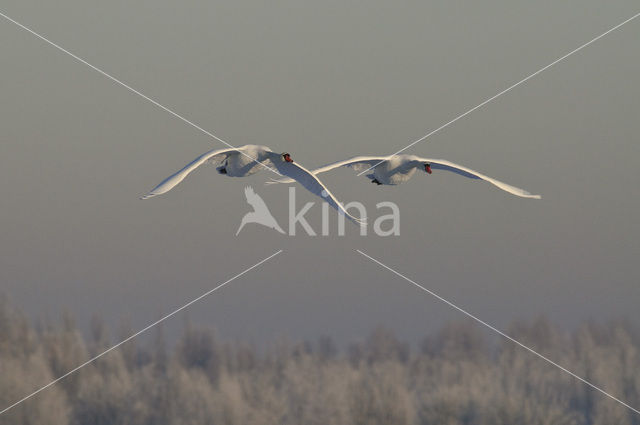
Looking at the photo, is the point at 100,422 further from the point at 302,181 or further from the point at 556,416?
the point at 302,181

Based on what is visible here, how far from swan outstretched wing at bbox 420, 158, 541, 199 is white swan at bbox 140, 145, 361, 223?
5690 mm

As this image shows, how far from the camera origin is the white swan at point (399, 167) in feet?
122

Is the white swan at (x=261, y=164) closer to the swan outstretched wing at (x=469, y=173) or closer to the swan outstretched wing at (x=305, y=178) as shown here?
the swan outstretched wing at (x=305, y=178)

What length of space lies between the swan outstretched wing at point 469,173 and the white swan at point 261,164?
224 inches

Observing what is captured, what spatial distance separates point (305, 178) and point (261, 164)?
1.96 metres

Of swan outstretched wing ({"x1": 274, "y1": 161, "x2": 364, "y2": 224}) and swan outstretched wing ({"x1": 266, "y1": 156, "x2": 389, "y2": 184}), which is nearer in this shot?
swan outstretched wing ({"x1": 274, "y1": 161, "x2": 364, "y2": 224})

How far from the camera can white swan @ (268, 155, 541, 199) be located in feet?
122

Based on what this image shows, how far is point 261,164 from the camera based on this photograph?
35.8 metres

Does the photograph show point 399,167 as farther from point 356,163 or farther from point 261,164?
point 261,164

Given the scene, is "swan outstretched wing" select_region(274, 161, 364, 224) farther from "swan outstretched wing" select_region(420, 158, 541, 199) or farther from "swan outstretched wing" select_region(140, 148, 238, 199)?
"swan outstretched wing" select_region(420, 158, 541, 199)

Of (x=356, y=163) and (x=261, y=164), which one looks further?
(x=356, y=163)

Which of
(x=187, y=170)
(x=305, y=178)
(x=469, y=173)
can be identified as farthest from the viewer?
(x=469, y=173)

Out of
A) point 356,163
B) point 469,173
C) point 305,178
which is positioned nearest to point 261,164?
point 305,178

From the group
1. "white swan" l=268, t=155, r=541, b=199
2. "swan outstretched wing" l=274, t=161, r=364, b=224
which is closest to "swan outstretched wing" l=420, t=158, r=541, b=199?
"white swan" l=268, t=155, r=541, b=199
